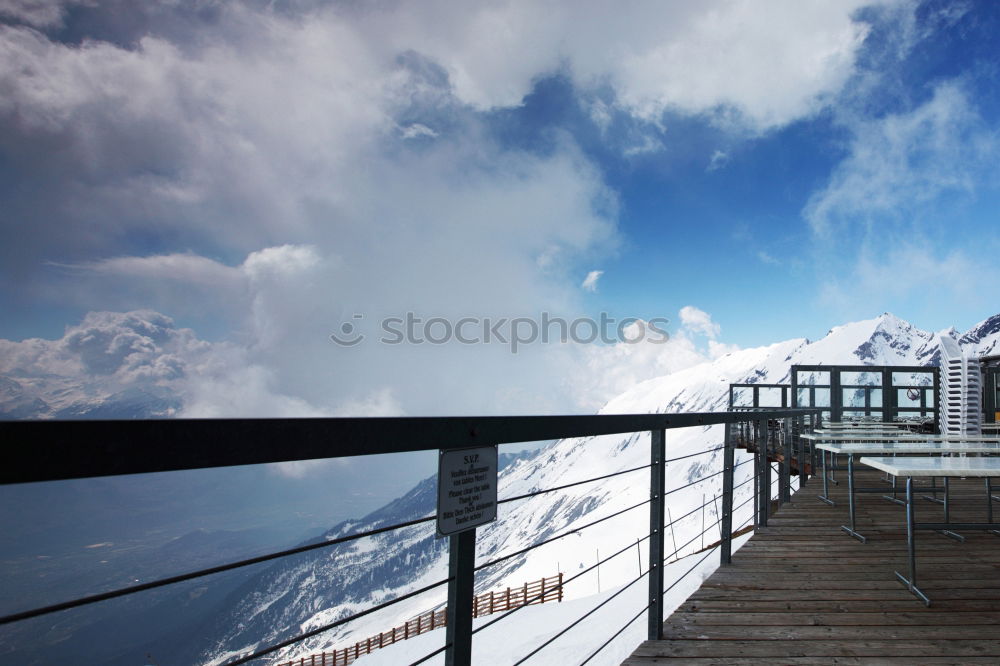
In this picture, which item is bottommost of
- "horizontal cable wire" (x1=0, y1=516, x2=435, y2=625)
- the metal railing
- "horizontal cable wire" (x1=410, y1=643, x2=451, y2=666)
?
"horizontal cable wire" (x1=410, y1=643, x2=451, y2=666)

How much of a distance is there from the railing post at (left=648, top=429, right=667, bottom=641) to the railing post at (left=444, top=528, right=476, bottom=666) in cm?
116

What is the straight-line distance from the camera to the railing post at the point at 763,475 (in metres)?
4.27

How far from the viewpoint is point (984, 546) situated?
3764mm

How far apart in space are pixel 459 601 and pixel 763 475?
→ 3855mm

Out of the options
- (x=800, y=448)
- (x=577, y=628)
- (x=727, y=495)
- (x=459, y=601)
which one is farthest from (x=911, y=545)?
(x=577, y=628)

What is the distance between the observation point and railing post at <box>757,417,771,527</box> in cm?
427

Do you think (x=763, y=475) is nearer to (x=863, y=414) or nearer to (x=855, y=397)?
(x=855, y=397)

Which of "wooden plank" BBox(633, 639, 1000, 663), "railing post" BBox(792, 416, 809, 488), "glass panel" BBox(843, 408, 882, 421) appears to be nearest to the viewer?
"wooden plank" BBox(633, 639, 1000, 663)

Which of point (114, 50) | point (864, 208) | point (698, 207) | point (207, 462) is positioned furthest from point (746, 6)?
point (114, 50)

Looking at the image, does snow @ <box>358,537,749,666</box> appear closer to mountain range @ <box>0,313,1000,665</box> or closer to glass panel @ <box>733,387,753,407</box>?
mountain range @ <box>0,313,1000,665</box>

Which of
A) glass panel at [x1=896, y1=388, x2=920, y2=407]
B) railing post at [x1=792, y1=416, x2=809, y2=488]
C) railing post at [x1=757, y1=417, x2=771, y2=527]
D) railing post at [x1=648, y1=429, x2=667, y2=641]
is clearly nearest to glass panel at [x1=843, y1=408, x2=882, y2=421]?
glass panel at [x1=896, y1=388, x2=920, y2=407]

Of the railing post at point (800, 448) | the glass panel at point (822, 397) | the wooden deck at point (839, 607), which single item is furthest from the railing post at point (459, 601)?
the glass panel at point (822, 397)

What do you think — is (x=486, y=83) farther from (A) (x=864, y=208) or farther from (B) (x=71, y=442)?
(B) (x=71, y=442)

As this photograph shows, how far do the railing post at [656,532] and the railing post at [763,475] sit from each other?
234 cm
